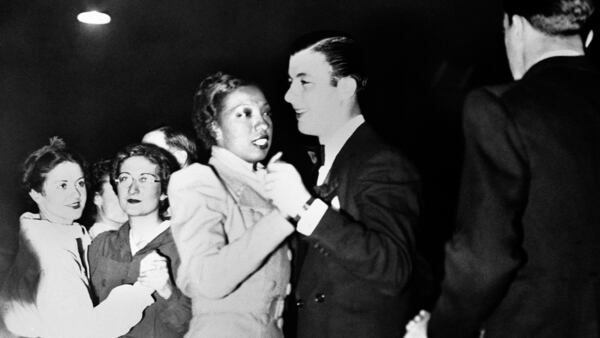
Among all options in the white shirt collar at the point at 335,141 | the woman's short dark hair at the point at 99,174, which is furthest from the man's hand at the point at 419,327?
the woman's short dark hair at the point at 99,174

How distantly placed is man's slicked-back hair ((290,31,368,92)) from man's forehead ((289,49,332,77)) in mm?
12

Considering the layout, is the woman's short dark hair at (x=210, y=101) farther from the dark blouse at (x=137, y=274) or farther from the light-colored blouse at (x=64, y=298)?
the light-colored blouse at (x=64, y=298)

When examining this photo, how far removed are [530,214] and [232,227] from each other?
2.75ft

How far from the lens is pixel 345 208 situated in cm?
177

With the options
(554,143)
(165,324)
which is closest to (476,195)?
(554,143)

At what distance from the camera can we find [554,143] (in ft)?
4.30

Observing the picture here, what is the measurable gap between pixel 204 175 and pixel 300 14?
2.81 ft

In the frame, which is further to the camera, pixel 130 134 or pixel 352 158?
pixel 130 134

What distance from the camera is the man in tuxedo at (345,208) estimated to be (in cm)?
158

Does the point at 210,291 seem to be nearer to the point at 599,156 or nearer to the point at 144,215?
the point at 144,215

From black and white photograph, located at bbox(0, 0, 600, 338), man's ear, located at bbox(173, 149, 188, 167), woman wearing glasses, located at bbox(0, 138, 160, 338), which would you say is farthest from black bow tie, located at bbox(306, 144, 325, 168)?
woman wearing glasses, located at bbox(0, 138, 160, 338)

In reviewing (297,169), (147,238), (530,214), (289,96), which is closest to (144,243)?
(147,238)

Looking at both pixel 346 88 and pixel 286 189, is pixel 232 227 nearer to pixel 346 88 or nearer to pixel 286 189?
pixel 286 189

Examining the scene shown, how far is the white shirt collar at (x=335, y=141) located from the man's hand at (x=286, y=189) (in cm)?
27
